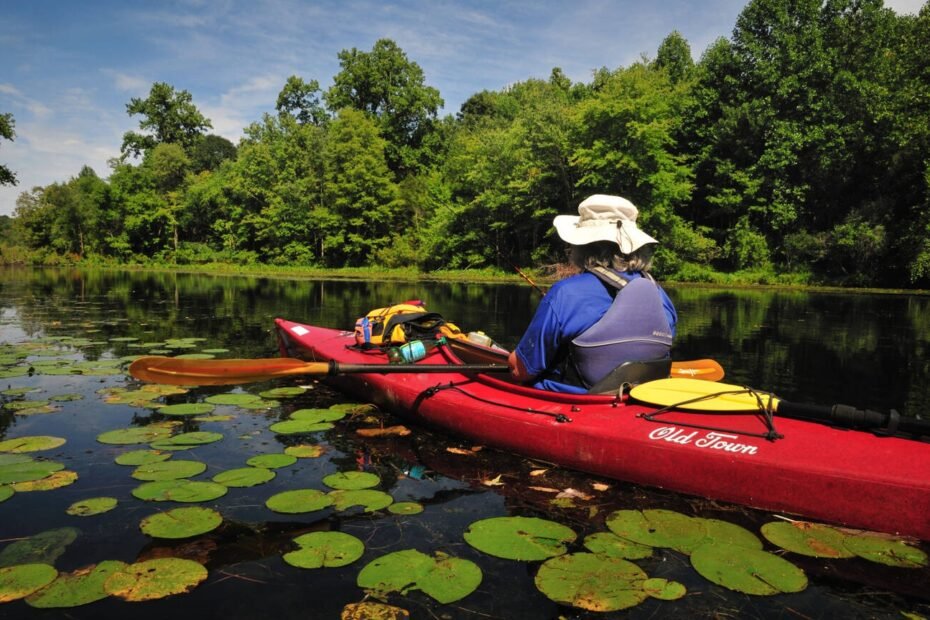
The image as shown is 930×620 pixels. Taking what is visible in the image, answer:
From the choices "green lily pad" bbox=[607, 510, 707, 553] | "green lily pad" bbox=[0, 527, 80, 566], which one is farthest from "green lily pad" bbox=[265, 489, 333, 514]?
"green lily pad" bbox=[607, 510, 707, 553]

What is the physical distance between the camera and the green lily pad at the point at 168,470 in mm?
3494

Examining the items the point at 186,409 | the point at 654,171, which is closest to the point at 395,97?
the point at 654,171

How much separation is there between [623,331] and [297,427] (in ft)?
8.56

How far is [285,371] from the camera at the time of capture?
402 cm

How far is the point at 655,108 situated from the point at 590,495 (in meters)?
25.8

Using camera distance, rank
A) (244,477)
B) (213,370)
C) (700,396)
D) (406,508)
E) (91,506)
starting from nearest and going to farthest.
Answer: (91,506)
(406,508)
(700,396)
(244,477)
(213,370)

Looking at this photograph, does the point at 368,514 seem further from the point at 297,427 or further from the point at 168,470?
the point at 297,427

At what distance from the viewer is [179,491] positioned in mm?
3268

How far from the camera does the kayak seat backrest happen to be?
370 centimetres

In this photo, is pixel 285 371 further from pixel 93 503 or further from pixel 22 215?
pixel 22 215

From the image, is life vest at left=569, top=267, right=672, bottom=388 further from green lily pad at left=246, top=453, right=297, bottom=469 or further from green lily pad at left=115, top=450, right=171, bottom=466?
green lily pad at left=115, top=450, right=171, bottom=466

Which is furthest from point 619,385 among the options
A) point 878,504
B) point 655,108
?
A: point 655,108

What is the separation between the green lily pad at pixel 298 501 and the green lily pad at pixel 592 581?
129cm

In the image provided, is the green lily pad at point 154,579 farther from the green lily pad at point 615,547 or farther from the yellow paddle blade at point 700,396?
the yellow paddle blade at point 700,396
